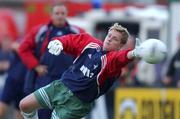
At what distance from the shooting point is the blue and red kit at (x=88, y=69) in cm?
1086

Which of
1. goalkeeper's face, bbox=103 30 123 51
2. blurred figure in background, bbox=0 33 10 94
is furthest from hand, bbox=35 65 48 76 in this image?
blurred figure in background, bbox=0 33 10 94

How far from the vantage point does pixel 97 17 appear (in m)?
21.5

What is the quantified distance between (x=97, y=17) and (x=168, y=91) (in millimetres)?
6125

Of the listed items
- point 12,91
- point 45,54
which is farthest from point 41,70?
point 12,91

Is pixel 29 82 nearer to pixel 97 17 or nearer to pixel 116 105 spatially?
pixel 116 105

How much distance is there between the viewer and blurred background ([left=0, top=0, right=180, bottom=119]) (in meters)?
15.8

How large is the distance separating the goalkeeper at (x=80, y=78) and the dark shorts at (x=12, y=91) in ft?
11.6

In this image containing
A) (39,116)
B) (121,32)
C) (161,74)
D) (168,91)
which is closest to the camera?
(121,32)

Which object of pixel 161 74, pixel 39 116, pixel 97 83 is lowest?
pixel 161 74

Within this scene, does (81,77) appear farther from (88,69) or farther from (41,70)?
(41,70)

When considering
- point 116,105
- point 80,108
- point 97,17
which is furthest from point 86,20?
point 80,108

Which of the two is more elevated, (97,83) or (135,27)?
(97,83)

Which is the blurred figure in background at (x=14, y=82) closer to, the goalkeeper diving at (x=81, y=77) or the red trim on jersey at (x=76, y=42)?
the goalkeeper diving at (x=81, y=77)

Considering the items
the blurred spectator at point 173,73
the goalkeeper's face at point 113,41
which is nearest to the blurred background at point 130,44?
the blurred spectator at point 173,73
